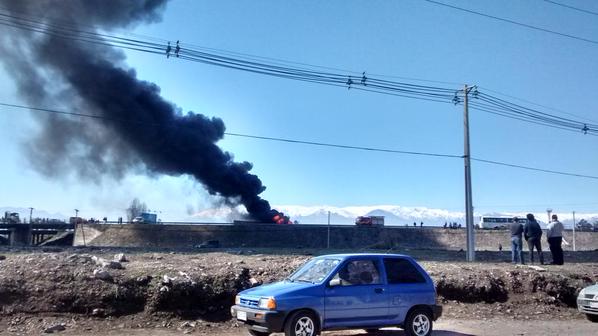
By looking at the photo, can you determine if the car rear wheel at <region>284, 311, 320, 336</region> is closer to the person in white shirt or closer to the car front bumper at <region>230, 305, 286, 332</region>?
the car front bumper at <region>230, 305, 286, 332</region>

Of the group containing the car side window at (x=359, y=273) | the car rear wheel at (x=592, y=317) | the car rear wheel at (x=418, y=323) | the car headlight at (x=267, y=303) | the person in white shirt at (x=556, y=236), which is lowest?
the car rear wheel at (x=592, y=317)

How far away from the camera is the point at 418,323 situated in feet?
33.2

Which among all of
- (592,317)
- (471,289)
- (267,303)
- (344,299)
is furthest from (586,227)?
(267,303)

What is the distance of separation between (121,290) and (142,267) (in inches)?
64.2

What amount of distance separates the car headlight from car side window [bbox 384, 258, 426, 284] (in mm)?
2336

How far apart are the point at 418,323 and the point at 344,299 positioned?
1674mm

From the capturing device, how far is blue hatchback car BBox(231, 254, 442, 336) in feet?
29.5

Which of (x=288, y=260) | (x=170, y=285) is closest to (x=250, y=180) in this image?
(x=288, y=260)

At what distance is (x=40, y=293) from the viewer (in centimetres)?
1177

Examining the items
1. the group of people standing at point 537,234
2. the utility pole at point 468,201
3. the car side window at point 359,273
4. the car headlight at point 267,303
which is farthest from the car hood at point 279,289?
the utility pole at point 468,201

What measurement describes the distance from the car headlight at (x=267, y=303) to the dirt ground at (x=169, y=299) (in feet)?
8.66

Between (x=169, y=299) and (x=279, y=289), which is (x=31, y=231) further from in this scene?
(x=279, y=289)

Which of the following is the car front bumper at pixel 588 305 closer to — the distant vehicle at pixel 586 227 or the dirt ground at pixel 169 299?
the dirt ground at pixel 169 299

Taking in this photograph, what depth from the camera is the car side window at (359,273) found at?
968 cm
